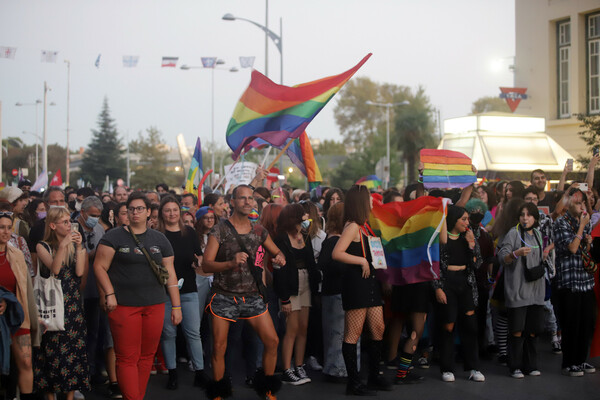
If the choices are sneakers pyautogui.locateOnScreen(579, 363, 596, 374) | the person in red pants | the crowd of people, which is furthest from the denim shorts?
sneakers pyautogui.locateOnScreen(579, 363, 596, 374)

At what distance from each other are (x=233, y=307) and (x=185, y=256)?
3.85 ft

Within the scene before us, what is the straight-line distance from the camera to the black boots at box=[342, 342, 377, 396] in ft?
22.3

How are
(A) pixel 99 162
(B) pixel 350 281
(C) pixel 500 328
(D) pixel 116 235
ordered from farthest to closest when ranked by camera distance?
1. (A) pixel 99 162
2. (C) pixel 500 328
3. (B) pixel 350 281
4. (D) pixel 116 235

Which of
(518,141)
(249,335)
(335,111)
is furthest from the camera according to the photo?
(335,111)

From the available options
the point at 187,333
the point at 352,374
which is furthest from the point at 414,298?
the point at 187,333

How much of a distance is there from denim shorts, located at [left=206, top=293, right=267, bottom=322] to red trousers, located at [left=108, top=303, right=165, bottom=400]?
53cm

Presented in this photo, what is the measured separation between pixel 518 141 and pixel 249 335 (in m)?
16.7

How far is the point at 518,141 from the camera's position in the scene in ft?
72.3

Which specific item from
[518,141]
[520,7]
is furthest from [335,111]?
[518,141]

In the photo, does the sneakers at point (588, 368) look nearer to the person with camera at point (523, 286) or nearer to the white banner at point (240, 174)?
the person with camera at point (523, 286)

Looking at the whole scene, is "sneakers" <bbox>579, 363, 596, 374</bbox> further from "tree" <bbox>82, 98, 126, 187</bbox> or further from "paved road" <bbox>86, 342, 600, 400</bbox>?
"tree" <bbox>82, 98, 126, 187</bbox>

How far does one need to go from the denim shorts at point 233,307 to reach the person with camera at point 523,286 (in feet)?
9.31

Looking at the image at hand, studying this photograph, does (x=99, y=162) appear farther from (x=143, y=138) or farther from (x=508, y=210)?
(x=508, y=210)

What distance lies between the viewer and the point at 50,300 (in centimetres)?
619
